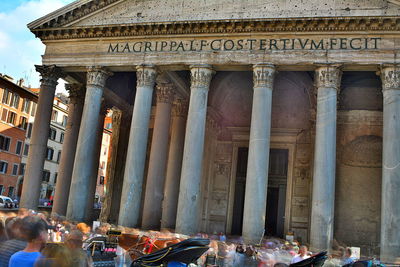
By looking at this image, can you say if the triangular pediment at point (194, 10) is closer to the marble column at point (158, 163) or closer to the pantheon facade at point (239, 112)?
the pantheon facade at point (239, 112)

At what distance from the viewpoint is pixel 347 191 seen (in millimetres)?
17094

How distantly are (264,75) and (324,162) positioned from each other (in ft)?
11.6

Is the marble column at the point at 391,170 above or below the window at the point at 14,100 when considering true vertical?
below

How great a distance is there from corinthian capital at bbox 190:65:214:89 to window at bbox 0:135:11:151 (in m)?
22.5

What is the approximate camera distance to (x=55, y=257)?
338 centimetres

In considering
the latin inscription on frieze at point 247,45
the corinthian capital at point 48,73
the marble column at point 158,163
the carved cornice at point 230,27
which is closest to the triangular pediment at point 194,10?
the carved cornice at point 230,27

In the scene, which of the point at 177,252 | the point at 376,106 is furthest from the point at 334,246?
the point at 177,252

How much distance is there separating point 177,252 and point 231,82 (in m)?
14.8

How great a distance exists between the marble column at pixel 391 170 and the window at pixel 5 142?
2798 cm

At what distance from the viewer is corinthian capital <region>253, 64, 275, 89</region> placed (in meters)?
14.3

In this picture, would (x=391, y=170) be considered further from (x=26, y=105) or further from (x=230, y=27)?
(x=26, y=105)

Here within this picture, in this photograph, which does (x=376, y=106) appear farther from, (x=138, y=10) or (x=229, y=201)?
(x=138, y=10)

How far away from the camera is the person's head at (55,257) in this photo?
3262 mm

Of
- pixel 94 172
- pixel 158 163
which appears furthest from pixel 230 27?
pixel 94 172
